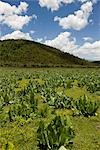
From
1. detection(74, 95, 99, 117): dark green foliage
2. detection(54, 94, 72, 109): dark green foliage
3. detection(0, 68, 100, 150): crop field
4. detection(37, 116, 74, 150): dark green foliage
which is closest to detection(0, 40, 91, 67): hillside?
detection(54, 94, 72, 109): dark green foliage

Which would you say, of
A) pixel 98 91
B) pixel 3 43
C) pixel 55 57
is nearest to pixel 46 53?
pixel 55 57

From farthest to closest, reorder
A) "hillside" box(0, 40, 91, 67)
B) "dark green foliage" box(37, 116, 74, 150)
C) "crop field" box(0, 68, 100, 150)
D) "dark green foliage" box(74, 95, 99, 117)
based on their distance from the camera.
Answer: "hillside" box(0, 40, 91, 67), "dark green foliage" box(74, 95, 99, 117), "crop field" box(0, 68, 100, 150), "dark green foliage" box(37, 116, 74, 150)

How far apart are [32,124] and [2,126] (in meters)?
1.11

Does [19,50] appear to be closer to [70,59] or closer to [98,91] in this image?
[70,59]

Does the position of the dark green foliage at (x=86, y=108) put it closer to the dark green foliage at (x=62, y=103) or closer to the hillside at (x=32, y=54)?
the dark green foliage at (x=62, y=103)

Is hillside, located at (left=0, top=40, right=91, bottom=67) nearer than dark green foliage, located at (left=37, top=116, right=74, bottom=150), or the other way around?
dark green foliage, located at (left=37, top=116, right=74, bottom=150)

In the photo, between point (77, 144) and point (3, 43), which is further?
point (3, 43)

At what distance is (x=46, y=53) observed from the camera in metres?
149

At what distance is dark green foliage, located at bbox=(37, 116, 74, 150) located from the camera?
10125 millimetres

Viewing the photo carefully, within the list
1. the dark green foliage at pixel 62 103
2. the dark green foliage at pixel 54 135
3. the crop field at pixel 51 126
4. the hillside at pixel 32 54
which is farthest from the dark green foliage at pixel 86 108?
the hillside at pixel 32 54

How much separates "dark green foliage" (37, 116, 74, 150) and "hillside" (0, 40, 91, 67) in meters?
121

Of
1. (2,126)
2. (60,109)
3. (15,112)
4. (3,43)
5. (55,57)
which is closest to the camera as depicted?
(2,126)

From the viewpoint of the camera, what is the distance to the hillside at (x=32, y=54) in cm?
13631

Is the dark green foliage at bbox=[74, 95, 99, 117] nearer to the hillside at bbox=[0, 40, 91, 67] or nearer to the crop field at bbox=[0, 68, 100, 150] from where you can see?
the crop field at bbox=[0, 68, 100, 150]
